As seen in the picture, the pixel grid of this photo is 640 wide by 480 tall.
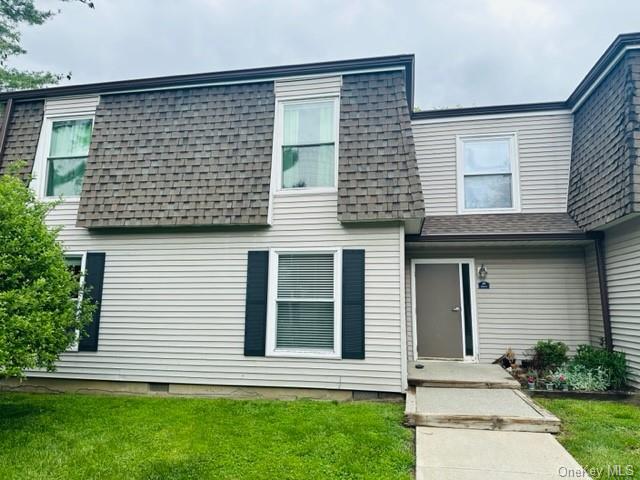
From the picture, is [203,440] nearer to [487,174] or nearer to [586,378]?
[586,378]

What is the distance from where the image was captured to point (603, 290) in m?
5.86

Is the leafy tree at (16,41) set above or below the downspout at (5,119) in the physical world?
above

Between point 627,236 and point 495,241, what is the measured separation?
5.70 ft

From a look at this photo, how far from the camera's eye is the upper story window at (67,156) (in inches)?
249

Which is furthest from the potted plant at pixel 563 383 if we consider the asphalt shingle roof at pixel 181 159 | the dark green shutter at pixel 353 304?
the asphalt shingle roof at pixel 181 159

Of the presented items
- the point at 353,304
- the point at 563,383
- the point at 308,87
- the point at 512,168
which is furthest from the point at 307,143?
the point at 563,383

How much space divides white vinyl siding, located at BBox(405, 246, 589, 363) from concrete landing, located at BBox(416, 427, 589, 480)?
317cm

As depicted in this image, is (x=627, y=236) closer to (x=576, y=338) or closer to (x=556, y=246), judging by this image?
(x=556, y=246)

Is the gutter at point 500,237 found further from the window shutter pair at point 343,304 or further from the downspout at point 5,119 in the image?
the downspout at point 5,119

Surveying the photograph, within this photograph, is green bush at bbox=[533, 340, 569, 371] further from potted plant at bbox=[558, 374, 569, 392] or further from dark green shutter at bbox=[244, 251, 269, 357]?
dark green shutter at bbox=[244, 251, 269, 357]

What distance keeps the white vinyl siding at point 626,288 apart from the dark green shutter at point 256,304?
16.7ft

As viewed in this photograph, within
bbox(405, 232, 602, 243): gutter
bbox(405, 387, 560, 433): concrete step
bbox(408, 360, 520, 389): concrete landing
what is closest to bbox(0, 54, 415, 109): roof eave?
bbox(405, 232, 602, 243): gutter

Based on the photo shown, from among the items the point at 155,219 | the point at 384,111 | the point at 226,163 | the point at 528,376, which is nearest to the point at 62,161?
the point at 155,219

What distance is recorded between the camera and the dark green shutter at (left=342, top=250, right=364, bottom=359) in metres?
5.09
